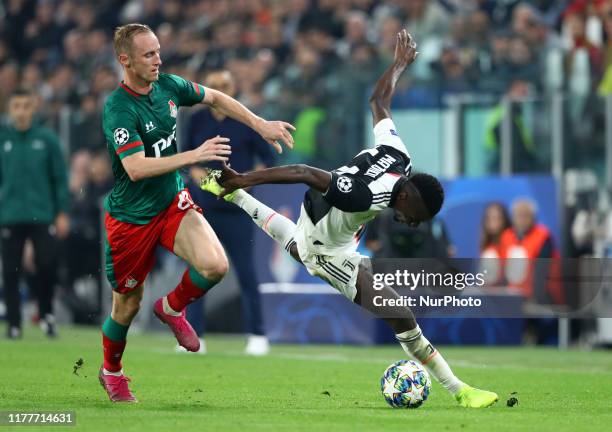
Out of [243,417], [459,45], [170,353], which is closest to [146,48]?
[243,417]

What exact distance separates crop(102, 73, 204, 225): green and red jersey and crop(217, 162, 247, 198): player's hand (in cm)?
45

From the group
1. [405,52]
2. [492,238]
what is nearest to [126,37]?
[405,52]

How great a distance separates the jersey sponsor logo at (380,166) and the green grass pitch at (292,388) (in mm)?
1518

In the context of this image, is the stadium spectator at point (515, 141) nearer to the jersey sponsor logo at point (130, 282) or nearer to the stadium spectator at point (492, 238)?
the stadium spectator at point (492, 238)

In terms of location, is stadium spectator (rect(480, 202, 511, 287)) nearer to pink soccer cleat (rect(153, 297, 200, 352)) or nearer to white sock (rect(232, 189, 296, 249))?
white sock (rect(232, 189, 296, 249))

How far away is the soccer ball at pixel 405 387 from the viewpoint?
28.1 ft

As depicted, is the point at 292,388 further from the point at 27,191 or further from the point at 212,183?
the point at 27,191

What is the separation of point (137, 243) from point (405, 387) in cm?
201

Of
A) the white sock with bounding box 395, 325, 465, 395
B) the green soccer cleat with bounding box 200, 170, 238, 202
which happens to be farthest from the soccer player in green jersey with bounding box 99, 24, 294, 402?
the white sock with bounding box 395, 325, 465, 395

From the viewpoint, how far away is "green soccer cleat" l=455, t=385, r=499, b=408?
28.0 feet

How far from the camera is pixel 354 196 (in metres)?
8.34

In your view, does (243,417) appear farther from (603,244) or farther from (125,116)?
(603,244)

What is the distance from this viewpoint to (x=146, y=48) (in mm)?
8562

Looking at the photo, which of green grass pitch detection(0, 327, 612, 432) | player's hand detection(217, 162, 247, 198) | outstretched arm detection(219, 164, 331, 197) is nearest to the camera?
green grass pitch detection(0, 327, 612, 432)
